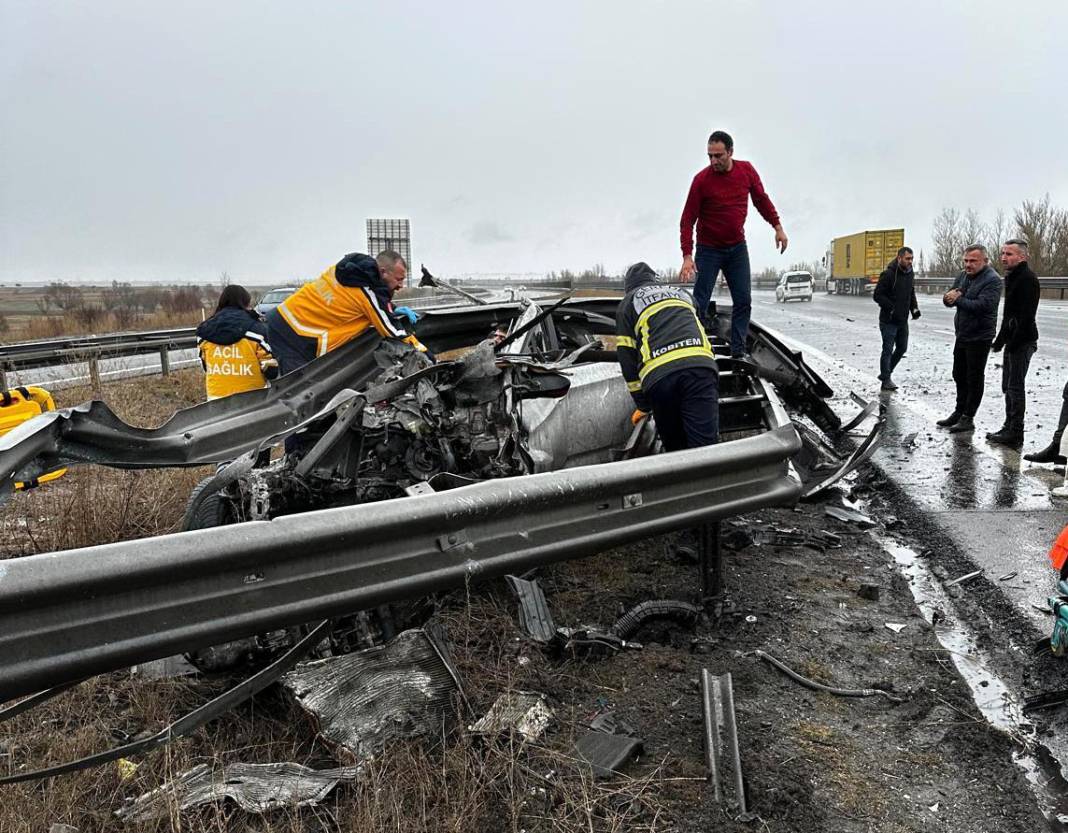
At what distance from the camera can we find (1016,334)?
6551 millimetres

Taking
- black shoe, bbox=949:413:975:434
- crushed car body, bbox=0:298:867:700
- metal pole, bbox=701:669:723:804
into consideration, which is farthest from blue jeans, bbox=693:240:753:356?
metal pole, bbox=701:669:723:804

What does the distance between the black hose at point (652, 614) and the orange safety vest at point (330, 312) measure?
2.25 metres

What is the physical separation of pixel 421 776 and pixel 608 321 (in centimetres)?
413

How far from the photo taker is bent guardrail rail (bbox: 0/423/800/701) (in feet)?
5.51

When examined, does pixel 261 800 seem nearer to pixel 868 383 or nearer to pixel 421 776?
pixel 421 776

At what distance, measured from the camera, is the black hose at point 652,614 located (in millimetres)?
3285

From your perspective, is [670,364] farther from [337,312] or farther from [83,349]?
[83,349]

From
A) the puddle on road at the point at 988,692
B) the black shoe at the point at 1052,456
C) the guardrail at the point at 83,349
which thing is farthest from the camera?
the guardrail at the point at 83,349

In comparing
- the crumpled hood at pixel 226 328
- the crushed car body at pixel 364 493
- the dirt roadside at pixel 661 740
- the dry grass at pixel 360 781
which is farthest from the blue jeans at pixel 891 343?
the dry grass at pixel 360 781

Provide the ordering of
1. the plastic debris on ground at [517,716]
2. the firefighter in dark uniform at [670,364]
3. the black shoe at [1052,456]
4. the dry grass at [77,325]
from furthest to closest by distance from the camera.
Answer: the dry grass at [77,325]
the black shoe at [1052,456]
the firefighter in dark uniform at [670,364]
the plastic debris on ground at [517,716]

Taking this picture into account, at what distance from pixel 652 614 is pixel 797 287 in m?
36.4

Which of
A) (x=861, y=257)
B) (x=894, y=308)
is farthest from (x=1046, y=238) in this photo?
(x=894, y=308)

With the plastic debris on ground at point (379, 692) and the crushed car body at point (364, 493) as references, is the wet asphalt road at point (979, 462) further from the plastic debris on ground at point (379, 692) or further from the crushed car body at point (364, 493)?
the plastic debris on ground at point (379, 692)

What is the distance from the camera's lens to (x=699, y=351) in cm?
389
